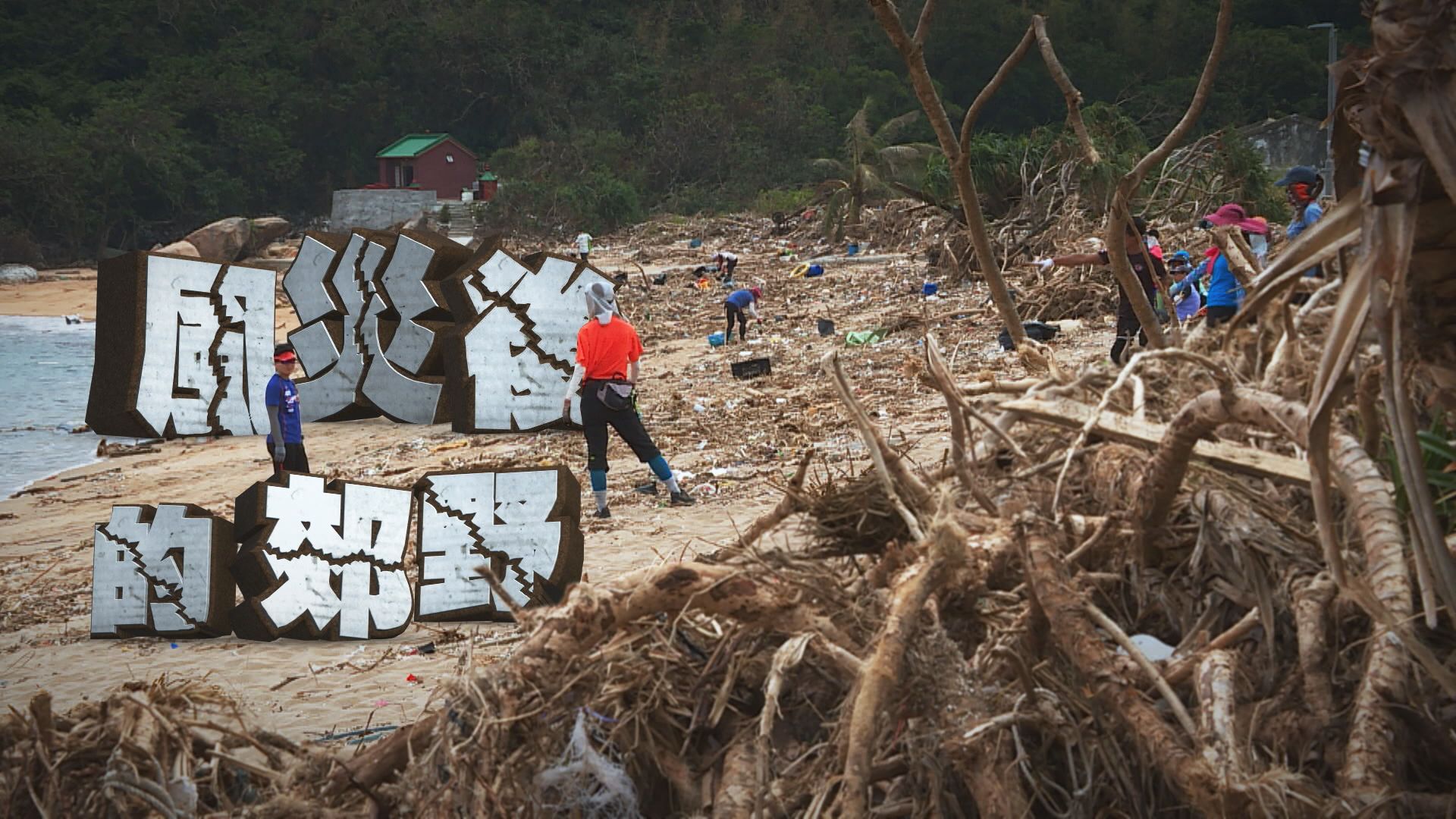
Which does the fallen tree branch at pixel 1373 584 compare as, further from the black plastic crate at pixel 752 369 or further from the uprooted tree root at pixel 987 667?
the black plastic crate at pixel 752 369

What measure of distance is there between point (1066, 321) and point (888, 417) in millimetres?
4698

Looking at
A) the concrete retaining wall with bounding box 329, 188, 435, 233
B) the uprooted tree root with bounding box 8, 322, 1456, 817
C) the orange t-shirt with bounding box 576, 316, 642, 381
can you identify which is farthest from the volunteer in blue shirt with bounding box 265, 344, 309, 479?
the concrete retaining wall with bounding box 329, 188, 435, 233

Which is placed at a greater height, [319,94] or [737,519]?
[319,94]

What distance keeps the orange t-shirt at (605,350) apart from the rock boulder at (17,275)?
1451 inches

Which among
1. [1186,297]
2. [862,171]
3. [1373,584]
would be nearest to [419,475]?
[1186,297]

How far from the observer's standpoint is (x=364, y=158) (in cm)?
5544

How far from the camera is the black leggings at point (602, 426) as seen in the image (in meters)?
Answer: 8.51

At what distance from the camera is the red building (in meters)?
50.6

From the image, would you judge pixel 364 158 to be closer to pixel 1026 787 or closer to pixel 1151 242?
pixel 1151 242

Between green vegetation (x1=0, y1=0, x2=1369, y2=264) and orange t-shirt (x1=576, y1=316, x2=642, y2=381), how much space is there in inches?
1313

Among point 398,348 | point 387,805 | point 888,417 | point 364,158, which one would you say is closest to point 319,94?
point 364,158

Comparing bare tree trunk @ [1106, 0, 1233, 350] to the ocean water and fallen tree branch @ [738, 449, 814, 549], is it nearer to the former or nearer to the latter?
fallen tree branch @ [738, 449, 814, 549]

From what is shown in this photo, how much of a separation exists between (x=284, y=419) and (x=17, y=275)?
36.2 metres

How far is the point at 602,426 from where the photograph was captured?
8.61m
